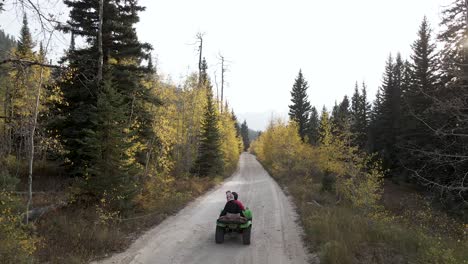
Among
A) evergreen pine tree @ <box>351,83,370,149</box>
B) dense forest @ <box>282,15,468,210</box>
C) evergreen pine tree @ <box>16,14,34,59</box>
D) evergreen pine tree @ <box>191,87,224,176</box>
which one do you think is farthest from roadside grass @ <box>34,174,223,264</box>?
evergreen pine tree @ <box>351,83,370,149</box>

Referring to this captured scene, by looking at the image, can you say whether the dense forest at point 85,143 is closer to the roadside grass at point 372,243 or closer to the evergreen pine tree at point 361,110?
the roadside grass at point 372,243

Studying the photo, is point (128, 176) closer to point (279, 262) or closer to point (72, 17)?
point (279, 262)

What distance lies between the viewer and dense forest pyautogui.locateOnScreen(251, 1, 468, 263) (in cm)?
886

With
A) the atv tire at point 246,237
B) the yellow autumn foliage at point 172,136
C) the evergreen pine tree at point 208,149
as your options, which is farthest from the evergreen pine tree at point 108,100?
the evergreen pine tree at point 208,149

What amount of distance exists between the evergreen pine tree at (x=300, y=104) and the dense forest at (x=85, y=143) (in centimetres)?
3818

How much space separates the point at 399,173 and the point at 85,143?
33.5 metres

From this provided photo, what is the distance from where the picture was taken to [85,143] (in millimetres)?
11547

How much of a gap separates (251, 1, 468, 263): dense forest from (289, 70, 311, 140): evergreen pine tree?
27.9 feet

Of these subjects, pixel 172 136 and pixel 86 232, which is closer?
pixel 86 232

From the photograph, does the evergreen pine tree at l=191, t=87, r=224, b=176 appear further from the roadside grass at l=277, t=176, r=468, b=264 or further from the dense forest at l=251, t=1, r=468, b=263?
the roadside grass at l=277, t=176, r=468, b=264

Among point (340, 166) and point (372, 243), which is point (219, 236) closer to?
point (372, 243)

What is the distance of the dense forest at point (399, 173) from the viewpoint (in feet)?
29.1

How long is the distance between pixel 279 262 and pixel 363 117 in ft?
167

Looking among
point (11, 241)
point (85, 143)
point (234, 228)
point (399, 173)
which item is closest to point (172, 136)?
point (85, 143)
